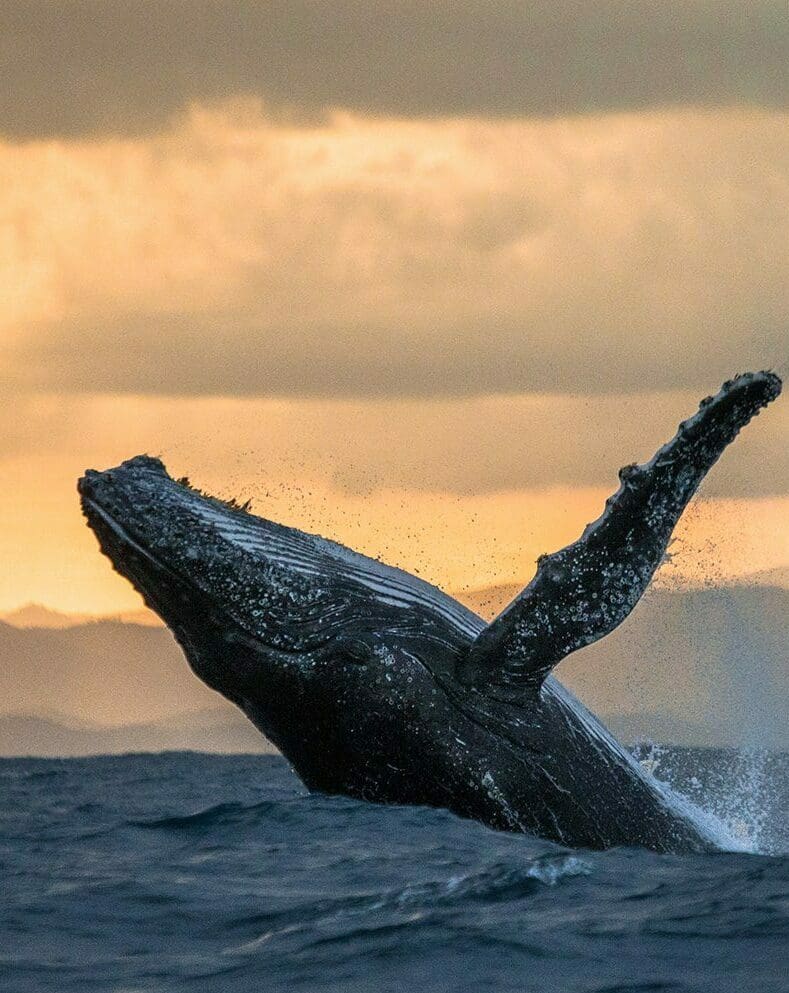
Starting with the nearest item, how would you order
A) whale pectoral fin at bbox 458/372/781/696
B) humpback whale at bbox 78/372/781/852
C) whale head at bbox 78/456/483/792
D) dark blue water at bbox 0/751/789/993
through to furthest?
dark blue water at bbox 0/751/789/993 → whale pectoral fin at bbox 458/372/781/696 → humpback whale at bbox 78/372/781/852 → whale head at bbox 78/456/483/792

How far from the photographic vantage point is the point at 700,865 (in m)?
10.4

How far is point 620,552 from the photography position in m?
9.81

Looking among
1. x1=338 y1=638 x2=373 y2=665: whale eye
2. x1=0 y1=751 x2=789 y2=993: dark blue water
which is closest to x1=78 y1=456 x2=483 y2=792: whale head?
x1=338 y1=638 x2=373 y2=665: whale eye

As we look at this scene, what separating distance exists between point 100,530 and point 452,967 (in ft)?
14.1

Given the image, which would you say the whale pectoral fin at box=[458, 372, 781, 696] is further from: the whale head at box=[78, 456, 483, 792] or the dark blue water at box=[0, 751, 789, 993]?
the dark blue water at box=[0, 751, 789, 993]

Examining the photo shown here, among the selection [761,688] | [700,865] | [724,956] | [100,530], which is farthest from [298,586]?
[761,688]

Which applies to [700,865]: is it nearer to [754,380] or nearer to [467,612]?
[467,612]

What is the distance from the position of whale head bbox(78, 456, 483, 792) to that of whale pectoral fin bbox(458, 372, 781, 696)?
594 millimetres

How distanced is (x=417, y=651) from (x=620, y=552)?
4.80ft

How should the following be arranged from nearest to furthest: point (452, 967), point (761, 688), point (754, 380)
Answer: point (452, 967)
point (754, 380)
point (761, 688)

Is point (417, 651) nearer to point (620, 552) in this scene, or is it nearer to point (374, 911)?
point (620, 552)

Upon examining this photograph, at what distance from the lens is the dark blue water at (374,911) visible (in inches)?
300

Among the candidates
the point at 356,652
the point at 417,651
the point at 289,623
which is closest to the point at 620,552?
the point at 417,651

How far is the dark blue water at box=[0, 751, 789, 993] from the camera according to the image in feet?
25.0
